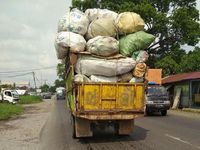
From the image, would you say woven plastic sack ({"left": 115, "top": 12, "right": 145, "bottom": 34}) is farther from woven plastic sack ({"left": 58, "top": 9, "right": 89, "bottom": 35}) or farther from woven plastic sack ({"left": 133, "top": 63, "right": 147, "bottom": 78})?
woven plastic sack ({"left": 133, "top": 63, "right": 147, "bottom": 78})

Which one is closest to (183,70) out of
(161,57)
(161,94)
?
(161,57)

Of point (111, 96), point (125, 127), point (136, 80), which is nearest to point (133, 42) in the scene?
point (136, 80)

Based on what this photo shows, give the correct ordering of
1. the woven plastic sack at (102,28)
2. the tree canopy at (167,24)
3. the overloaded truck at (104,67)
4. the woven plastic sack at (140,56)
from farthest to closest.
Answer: the tree canopy at (167,24) → the woven plastic sack at (102,28) → the woven plastic sack at (140,56) → the overloaded truck at (104,67)

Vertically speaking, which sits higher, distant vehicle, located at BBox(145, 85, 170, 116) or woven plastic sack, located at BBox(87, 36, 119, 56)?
woven plastic sack, located at BBox(87, 36, 119, 56)

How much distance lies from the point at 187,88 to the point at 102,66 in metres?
28.9

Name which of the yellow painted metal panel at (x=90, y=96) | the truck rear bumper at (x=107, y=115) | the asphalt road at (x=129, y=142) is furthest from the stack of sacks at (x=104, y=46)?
the asphalt road at (x=129, y=142)

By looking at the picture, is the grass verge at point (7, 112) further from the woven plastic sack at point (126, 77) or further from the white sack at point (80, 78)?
the woven plastic sack at point (126, 77)

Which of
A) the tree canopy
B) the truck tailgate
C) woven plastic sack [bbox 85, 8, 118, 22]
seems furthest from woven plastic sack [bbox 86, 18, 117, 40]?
the tree canopy

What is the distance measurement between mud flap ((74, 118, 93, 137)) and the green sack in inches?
101

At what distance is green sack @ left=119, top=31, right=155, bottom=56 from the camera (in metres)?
14.1

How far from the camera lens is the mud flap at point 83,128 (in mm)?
14062

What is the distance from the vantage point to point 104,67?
44.6 feet

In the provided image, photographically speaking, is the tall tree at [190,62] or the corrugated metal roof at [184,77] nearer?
the corrugated metal roof at [184,77]

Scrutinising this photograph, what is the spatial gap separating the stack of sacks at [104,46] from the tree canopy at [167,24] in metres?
33.5
